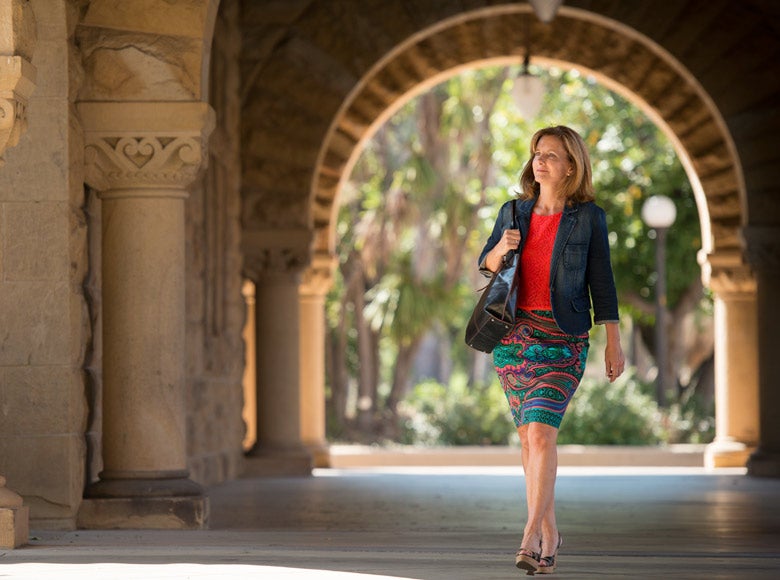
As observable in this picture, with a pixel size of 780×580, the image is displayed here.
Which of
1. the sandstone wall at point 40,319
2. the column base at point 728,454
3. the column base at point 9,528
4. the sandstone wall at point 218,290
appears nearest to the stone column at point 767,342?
the column base at point 728,454

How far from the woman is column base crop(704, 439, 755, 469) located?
385 inches


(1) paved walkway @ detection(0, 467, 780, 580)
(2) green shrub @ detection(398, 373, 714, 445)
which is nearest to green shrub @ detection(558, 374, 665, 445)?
(2) green shrub @ detection(398, 373, 714, 445)

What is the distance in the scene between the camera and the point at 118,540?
6.88 meters

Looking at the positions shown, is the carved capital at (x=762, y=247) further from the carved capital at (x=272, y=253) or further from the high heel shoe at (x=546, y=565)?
the high heel shoe at (x=546, y=565)

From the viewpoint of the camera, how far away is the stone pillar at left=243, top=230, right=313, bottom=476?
548 inches

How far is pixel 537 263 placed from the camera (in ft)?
18.1

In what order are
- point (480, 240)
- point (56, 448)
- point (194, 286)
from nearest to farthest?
point (56, 448) → point (194, 286) → point (480, 240)

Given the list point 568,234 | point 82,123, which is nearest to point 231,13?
point 82,123

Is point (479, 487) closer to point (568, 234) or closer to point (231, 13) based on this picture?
point (231, 13)

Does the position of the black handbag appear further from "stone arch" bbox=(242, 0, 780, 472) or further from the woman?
"stone arch" bbox=(242, 0, 780, 472)

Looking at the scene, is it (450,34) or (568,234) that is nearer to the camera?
(568,234)

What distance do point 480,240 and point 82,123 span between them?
19961 mm

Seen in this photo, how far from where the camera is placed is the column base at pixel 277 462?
13.7 meters

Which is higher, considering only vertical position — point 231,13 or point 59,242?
point 231,13
